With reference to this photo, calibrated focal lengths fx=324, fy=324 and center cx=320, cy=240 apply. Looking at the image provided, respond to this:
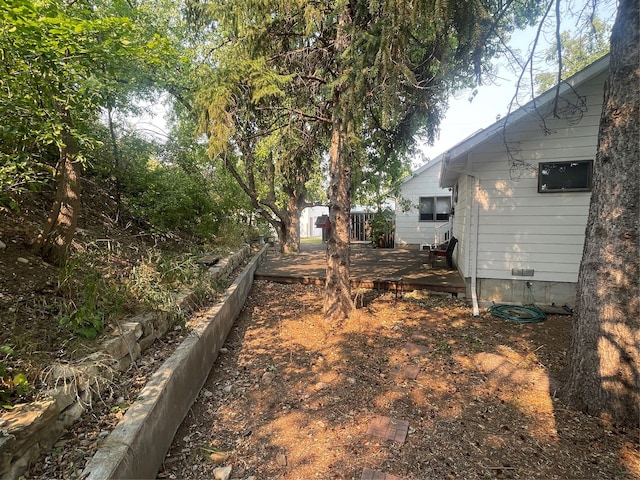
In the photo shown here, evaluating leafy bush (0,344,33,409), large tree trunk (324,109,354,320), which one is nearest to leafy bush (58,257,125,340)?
leafy bush (0,344,33,409)

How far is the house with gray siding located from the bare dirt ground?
113 cm

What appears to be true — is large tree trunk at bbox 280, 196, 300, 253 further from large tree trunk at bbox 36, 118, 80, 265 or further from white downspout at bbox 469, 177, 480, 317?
large tree trunk at bbox 36, 118, 80, 265

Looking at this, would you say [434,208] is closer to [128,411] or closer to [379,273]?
[379,273]

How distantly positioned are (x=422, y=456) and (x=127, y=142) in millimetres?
7169

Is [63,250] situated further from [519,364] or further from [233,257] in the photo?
[519,364]

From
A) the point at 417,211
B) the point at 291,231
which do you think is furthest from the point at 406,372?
the point at 417,211

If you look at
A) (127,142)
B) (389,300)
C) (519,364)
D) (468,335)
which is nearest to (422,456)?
(519,364)

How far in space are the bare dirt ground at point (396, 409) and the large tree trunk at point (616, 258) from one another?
A: 0.28 m

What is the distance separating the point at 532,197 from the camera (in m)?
5.89

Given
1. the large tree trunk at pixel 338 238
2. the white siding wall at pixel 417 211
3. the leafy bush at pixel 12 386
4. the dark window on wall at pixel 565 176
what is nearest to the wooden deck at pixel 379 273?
the large tree trunk at pixel 338 238

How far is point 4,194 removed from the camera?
108 inches

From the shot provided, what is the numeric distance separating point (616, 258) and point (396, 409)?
237 centimetres

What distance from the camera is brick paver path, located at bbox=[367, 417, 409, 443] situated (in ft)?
8.87

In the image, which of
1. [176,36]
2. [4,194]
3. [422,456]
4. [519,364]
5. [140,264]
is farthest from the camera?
[176,36]
